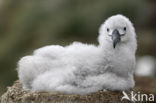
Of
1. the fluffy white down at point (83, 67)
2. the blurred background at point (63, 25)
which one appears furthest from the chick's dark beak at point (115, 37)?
the blurred background at point (63, 25)

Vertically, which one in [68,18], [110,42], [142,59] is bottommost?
[110,42]

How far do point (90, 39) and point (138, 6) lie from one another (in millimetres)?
2239

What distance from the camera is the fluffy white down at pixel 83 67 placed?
23.8ft

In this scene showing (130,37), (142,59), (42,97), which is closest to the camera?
(42,97)

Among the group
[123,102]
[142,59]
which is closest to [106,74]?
[123,102]

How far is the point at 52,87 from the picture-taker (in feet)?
23.8

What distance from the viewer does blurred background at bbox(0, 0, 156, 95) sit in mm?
15320

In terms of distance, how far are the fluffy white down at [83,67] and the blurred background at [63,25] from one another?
6804 millimetres

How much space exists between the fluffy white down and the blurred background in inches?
268

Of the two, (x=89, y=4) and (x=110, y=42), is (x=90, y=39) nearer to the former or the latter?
(x=89, y=4)

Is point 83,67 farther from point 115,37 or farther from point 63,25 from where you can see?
point 63,25

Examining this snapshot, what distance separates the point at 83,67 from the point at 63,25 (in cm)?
879

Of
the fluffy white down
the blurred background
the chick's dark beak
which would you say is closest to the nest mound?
the fluffy white down

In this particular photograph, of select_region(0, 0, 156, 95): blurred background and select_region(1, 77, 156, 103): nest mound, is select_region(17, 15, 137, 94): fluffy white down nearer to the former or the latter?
select_region(1, 77, 156, 103): nest mound
